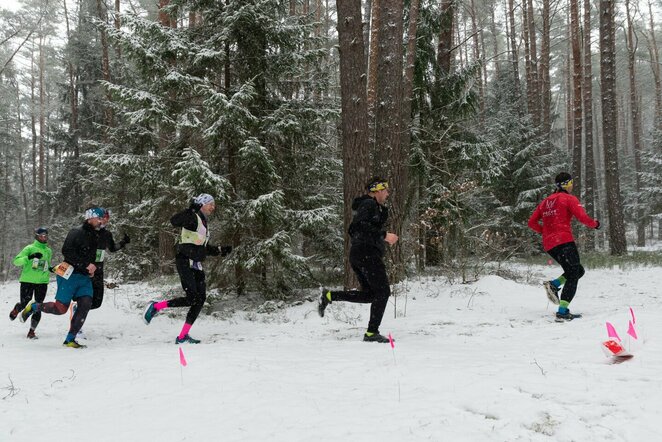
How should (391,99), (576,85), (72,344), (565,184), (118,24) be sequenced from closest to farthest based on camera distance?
(72,344)
(565,184)
(391,99)
(576,85)
(118,24)

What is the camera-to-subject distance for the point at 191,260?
19.5 feet

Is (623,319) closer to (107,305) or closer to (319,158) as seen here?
(319,158)

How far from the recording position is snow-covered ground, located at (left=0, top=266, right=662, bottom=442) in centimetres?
287

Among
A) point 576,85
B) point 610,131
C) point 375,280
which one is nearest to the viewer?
point 375,280

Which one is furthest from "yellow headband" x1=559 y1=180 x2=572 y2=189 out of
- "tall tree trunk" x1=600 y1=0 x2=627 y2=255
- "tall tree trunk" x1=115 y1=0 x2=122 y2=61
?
"tall tree trunk" x1=600 y1=0 x2=627 y2=255

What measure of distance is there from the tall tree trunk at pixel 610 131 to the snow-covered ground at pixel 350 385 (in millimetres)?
9596

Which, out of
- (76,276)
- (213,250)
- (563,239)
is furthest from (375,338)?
(76,276)

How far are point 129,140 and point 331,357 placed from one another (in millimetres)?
12043

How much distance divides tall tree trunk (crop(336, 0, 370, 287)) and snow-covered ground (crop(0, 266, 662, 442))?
2641 millimetres

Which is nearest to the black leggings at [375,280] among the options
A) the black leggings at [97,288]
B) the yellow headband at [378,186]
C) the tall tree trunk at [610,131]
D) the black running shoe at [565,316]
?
the yellow headband at [378,186]

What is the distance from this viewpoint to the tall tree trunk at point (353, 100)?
788cm

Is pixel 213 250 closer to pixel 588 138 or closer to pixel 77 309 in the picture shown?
pixel 77 309

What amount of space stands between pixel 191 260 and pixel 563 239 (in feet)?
16.7

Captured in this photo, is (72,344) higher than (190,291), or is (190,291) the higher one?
(190,291)
